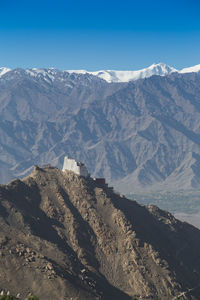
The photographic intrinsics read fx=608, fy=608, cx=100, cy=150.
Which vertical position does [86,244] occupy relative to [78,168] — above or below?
below

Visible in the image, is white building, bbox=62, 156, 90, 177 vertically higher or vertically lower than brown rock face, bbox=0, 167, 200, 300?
higher

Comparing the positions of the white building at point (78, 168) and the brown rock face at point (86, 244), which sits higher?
the white building at point (78, 168)

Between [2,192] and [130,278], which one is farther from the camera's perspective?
[2,192]

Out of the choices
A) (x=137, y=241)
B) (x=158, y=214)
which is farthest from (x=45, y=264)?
(x=158, y=214)

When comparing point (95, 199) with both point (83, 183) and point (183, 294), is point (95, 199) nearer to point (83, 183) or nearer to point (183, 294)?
point (83, 183)

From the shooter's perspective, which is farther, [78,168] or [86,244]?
[78,168]

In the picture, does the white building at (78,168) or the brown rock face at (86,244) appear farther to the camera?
the white building at (78,168)

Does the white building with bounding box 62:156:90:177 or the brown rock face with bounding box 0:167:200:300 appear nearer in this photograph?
the brown rock face with bounding box 0:167:200:300

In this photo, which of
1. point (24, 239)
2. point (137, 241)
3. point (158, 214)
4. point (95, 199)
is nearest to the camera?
point (24, 239)
